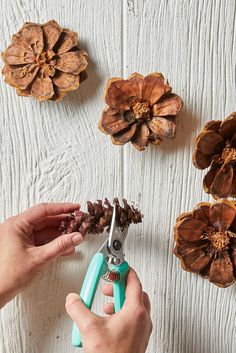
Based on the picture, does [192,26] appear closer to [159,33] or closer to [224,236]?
[159,33]

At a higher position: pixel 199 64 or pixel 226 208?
pixel 199 64

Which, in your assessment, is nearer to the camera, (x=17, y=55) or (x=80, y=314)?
(x=80, y=314)

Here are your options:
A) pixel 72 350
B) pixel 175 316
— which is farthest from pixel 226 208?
pixel 72 350

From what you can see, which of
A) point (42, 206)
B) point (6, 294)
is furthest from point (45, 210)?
point (6, 294)

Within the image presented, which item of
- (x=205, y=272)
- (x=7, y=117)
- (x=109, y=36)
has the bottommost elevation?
(x=205, y=272)

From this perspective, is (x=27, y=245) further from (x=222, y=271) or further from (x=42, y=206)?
(x=222, y=271)
